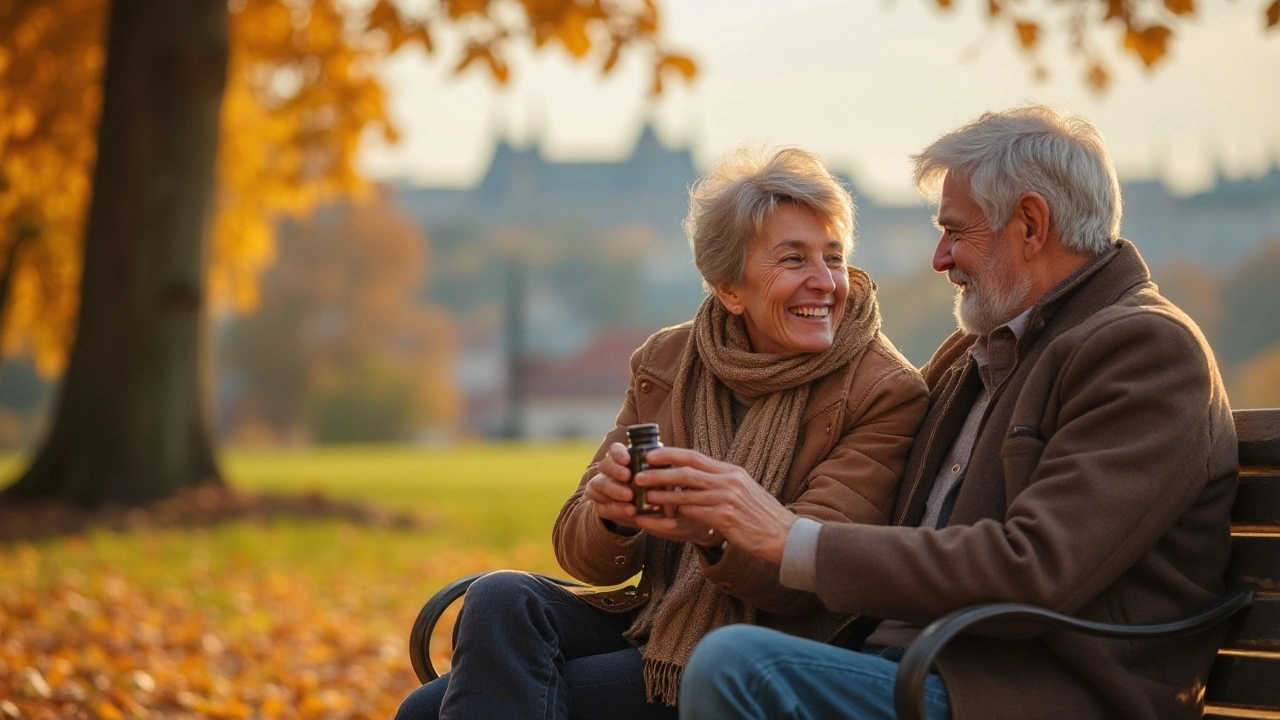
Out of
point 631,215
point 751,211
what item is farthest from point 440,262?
point 751,211

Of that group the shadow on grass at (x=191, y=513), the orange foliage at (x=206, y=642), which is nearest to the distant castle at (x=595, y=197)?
the shadow on grass at (x=191, y=513)

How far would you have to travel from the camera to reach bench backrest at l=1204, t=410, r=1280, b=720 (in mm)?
2846

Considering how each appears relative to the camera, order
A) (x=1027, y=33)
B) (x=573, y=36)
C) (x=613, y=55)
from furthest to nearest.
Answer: (x=573, y=36) → (x=613, y=55) → (x=1027, y=33)

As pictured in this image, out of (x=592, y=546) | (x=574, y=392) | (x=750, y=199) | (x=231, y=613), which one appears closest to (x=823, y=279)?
(x=750, y=199)

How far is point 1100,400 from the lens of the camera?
273cm

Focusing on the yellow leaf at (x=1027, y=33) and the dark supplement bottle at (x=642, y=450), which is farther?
the yellow leaf at (x=1027, y=33)

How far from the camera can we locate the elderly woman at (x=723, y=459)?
3.11 metres

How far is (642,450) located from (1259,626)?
4.00 ft

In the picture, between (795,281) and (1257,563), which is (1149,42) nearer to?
(795,281)

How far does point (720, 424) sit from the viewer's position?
11.3 ft

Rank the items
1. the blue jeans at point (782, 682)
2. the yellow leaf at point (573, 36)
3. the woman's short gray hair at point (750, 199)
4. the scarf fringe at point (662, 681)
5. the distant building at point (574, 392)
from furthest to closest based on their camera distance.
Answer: the distant building at point (574, 392) < the yellow leaf at point (573, 36) < the woman's short gray hair at point (750, 199) < the scarf fringe at point (662, 681) < the blue jeans at point (782, 682)

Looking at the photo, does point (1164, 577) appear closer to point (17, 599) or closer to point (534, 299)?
point (17, 599)

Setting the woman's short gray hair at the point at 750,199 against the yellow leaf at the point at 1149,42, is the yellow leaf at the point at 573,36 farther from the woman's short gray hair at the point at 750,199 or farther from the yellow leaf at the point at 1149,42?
the woman's short gray hair at the point at 750,199

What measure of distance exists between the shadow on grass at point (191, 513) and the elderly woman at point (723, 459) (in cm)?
774
